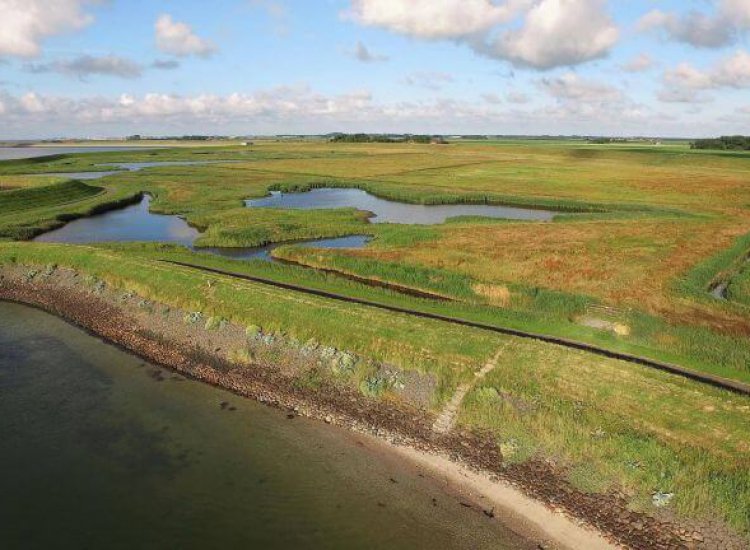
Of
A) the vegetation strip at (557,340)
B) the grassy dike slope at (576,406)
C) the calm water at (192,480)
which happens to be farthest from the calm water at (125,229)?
the calm water at (192,480)

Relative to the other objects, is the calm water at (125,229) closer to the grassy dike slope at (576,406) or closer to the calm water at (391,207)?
the calm water at (391,207)

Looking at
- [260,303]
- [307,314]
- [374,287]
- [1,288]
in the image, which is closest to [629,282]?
[374,287]

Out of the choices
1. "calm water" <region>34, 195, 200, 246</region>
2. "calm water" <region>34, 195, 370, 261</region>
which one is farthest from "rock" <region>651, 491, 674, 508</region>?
"calm water" <region>34, 195, 200, 246</region>

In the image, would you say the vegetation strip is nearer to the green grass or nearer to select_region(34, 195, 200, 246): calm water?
the green grass

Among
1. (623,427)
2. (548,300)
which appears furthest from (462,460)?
(548,300)

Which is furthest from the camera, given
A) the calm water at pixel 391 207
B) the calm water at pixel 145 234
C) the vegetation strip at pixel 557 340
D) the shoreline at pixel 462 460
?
the calm water at pixel 391 207

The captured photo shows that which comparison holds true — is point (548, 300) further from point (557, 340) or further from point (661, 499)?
point (661, 499)
